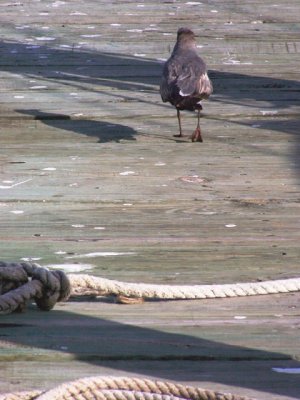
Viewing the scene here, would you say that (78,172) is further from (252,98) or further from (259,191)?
(252,98)

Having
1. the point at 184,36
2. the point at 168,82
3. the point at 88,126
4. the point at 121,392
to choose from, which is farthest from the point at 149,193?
the point at 184,36

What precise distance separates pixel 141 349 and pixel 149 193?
2108mm

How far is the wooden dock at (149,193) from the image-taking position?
9.87 ft

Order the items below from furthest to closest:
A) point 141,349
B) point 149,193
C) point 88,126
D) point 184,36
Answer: point 184,36 < point 88,126 < point 149,193 < point 141,349

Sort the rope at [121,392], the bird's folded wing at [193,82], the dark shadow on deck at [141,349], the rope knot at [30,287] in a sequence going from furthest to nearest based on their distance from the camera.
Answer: the bird's folded wing at [193,82] < the rope knot at [30,287] < the dark shadow on deck at [141,349] < the rope at [121,392]

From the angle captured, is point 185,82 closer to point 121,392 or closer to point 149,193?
point 149,193

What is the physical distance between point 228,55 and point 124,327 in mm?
5943

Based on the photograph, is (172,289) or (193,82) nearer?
(172,289)

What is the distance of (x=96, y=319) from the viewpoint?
3338 mm

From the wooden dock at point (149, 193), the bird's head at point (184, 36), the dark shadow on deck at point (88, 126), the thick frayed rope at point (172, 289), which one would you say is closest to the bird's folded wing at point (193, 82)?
the wooden dock at point (149, 193)

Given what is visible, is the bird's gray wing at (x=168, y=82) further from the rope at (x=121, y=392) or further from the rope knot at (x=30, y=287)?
the rope at (x=121, y=392)

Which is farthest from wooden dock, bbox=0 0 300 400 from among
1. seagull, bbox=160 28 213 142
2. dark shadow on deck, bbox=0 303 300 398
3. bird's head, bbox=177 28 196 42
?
bird's head, bbox=177 28 196 42

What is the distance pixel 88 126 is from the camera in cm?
674

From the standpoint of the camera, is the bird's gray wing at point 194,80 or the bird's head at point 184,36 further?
the bird's head at point 184,36
